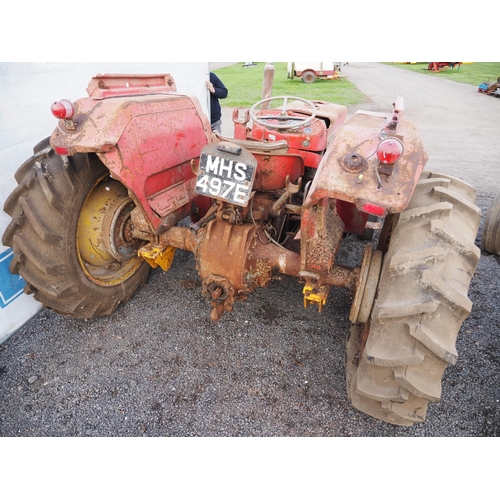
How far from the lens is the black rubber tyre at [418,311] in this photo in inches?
60.9

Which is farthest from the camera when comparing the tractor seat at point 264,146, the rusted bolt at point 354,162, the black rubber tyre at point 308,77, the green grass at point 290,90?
the black rubber tyre at point 308,77


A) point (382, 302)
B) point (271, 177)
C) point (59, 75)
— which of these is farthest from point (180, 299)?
point (59, 75)

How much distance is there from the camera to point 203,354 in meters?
2.42

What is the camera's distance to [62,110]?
1.95m

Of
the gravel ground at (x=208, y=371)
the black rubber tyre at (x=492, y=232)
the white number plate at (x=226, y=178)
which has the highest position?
the white number plate at (x=226, y=178)

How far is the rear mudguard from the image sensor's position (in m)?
2.01

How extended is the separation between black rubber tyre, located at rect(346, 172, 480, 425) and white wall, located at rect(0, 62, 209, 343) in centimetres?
236

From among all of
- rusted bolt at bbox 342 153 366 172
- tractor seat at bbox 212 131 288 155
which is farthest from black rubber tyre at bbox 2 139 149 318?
rusted bolt at bbox 342 153 366 172

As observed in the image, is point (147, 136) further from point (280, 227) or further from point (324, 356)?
point (324, 356)

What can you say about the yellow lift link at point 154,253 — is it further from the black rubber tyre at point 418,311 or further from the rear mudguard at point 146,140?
the black rubber tyre at point 418,311

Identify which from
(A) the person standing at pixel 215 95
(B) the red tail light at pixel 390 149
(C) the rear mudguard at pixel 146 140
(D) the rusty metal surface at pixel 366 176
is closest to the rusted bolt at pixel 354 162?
(D) the rusty metal surface at pixel 366 176

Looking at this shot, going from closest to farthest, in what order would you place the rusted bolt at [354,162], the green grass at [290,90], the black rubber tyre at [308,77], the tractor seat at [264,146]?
the rusted bolt at [354,162] < the tractor seat at [264,146] < the green grass at [290,90] < the black rubber tyre at [308,77]

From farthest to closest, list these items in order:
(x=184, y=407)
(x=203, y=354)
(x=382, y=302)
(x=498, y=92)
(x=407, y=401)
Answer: (x=498, y=92) → (x=203, y=354) → (x=184, y=407) → (x=407, y=401) → (x=382, y=302)

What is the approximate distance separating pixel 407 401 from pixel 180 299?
5.79 feet
